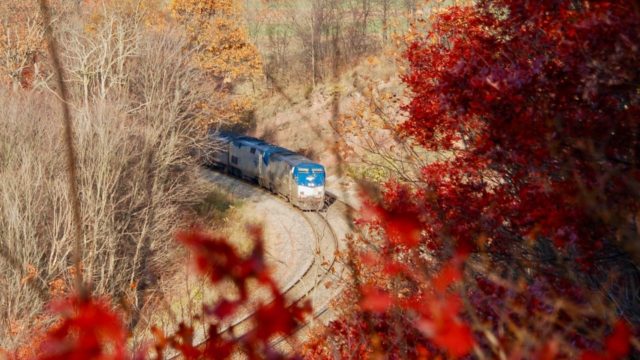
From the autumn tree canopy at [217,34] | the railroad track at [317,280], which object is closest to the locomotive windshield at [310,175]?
the railroad track at [317,280]

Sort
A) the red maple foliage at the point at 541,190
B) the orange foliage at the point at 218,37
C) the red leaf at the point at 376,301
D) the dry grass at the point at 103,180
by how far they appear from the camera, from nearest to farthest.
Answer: the red maple foliage at the point at 541,190
the red leaf at the point at 376,301
the dry grass at the point at 103,180
the orange foliage at the point at 218,37

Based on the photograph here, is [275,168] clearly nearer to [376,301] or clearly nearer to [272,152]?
[272,152]

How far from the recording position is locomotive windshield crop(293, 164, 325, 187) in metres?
27.6

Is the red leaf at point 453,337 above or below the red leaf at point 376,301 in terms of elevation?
above

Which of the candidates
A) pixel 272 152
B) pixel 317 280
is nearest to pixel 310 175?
pixel 272 152

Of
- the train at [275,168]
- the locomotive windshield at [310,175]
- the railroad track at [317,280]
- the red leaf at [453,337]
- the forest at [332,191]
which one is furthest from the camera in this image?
the train at [275,168]

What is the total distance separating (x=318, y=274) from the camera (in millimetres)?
16781

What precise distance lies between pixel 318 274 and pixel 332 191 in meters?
15.3

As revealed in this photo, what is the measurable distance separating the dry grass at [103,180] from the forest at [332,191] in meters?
0.11

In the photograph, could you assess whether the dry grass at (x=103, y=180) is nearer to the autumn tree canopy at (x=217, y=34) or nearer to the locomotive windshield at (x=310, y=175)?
the locomotive windshield at (x=310, y=175)

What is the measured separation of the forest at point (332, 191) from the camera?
264 inches

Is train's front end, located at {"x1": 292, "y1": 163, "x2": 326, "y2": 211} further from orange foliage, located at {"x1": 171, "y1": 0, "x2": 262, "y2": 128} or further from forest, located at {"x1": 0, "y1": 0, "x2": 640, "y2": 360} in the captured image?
orange foliage, located at {"x1": 171, "y1": 0, "x2": 262, "y2": 128}

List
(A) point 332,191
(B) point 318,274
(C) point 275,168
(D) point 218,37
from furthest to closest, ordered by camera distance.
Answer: (D) point 218,37, (A) point 332,191, (C) point 275,168, (B) point 318,274

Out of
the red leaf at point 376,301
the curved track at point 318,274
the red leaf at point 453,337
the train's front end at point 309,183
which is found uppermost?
the red leaf at point 453,337
